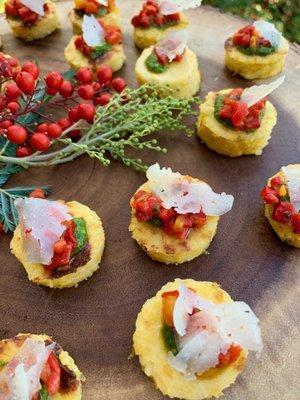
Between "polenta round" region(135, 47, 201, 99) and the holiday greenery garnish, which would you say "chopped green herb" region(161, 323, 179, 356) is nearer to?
the holiday greenery garnish

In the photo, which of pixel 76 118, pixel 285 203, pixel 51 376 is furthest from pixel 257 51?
pixel 51 376

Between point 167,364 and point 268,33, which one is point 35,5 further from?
point 167,364

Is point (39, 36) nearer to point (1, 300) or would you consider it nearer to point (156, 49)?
point (156, 49)

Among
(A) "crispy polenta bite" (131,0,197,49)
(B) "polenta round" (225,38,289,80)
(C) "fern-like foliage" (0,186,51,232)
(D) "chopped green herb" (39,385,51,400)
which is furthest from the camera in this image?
(A) "crispy polenta bite" (131,0,197,49)

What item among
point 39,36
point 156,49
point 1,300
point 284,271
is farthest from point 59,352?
point 39,36

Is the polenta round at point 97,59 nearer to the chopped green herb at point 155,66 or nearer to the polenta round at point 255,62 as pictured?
the chopped green herb at point 155,66

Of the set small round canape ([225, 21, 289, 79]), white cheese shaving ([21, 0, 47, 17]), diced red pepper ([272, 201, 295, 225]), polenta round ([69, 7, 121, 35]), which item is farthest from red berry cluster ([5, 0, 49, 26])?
diced red pepper ([272, 201, 295, 225])
